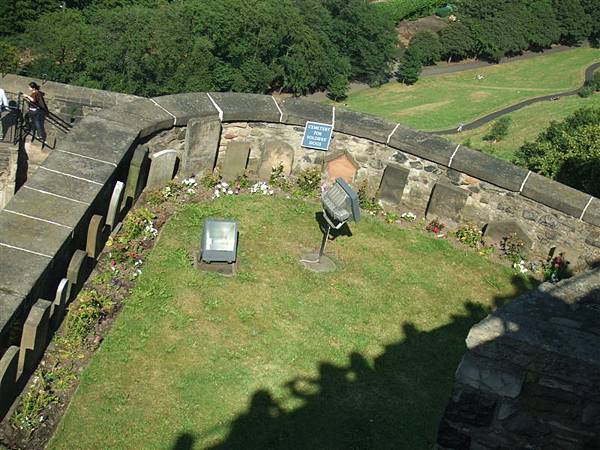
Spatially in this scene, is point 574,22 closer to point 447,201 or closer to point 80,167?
point 447,201

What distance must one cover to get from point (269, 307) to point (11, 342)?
279cm

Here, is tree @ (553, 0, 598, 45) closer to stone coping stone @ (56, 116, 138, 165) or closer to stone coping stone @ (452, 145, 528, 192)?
stone coping stone @ (452, 145, 528, 192)

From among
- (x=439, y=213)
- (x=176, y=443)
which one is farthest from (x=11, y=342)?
(x=439, y=213)

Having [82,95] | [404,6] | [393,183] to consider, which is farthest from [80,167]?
[404,6]

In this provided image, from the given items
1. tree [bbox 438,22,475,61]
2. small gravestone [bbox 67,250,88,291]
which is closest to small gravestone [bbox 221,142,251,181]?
small gravestone [bbox 67,250,88,291]

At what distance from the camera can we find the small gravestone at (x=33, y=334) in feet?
19.8

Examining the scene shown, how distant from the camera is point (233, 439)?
6031mm

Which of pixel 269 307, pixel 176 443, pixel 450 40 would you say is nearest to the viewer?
pixel 176 443

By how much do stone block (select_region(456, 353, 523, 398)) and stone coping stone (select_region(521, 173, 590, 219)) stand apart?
504 cm

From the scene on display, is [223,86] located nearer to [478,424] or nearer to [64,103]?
[64,103]

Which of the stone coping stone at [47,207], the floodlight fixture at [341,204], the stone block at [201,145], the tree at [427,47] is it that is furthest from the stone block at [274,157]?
the tree at [427,47]

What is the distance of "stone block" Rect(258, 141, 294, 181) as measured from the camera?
9875 millimetres

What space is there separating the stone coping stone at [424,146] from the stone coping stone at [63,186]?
4.36m

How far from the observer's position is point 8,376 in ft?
18.8
